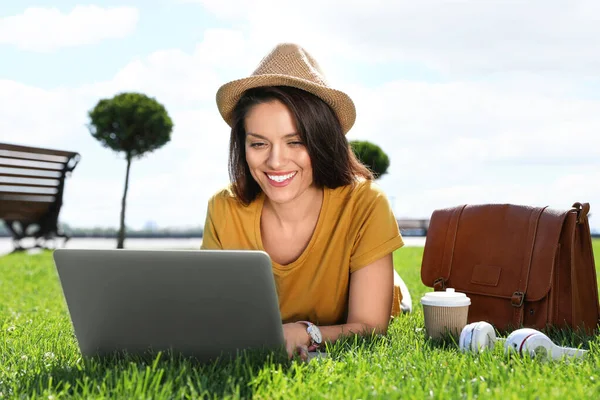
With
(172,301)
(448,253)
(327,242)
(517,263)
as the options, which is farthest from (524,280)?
(172,301)

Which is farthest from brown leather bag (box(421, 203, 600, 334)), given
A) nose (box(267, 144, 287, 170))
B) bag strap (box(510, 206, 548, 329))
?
nose (box(267, 144, 287, 170))

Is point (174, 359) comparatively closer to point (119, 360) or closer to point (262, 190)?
point (119, 360)

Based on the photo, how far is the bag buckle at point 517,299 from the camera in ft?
10.8

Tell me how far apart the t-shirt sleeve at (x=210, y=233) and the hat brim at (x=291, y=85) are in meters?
0.50

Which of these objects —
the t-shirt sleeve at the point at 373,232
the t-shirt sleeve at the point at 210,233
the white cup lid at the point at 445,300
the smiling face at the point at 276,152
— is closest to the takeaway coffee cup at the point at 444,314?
the white cup lid at the point at 445,300

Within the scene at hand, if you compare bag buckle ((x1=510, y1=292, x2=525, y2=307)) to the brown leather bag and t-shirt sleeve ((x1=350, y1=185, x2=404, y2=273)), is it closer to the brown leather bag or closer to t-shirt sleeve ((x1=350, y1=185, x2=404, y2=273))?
the brown leather bag

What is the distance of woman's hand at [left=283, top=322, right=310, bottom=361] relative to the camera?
244 centimetres

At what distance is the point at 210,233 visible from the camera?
3350 mm

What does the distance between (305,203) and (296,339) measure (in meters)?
0.91

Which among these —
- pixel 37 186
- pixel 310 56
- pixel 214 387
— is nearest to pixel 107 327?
pixel 214 387

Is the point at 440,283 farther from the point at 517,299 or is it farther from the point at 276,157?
the point at 276,157

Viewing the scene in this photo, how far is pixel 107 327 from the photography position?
94.0 inches

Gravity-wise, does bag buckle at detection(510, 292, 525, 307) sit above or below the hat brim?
below

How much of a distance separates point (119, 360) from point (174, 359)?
0.19 metres
